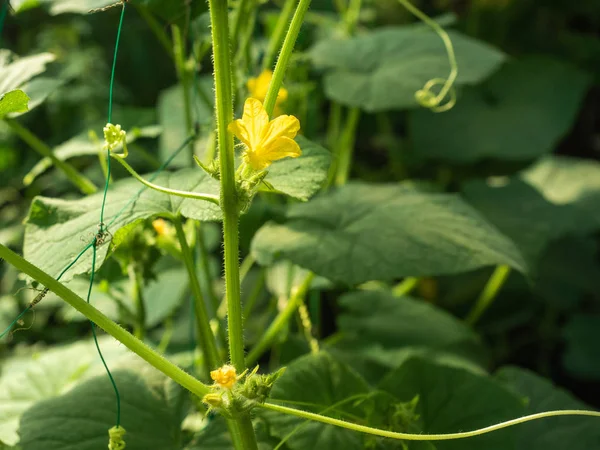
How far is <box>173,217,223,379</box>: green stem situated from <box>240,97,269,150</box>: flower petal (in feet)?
0.58

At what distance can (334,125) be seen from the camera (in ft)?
5.05

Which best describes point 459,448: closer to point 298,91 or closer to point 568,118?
point 298,91

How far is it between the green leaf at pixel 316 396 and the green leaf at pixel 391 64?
1.86 ft

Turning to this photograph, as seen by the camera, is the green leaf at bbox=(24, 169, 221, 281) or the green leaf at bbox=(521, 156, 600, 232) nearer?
the green leaf at bbox=(24, 169, 221, 281)

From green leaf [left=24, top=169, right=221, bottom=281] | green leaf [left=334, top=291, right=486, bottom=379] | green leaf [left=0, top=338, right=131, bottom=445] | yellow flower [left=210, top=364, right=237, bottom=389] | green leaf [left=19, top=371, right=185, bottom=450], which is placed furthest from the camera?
green leaf [left=334, top=291, right=486, bottom=379]

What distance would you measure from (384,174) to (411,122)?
0.18 metres

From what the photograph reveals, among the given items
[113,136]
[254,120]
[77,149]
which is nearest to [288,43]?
[254,120]

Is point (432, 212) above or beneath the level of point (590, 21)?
above

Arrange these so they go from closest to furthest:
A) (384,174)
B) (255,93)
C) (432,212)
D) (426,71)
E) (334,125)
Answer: (432,212)
(255,93)
(426,71)
(334,125)
(384,174)

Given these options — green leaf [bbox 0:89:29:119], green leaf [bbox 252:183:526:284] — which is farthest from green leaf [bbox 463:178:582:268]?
green leaf [bbox 0:89:29:119]

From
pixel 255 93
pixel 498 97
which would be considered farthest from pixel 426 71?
pixel 498 97

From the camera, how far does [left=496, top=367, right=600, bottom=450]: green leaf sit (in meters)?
1.10

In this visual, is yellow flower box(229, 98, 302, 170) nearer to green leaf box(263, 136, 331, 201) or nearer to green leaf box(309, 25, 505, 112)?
green leaf box(263, 136, 331, 201)

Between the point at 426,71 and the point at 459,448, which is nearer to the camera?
the point at 459,448
